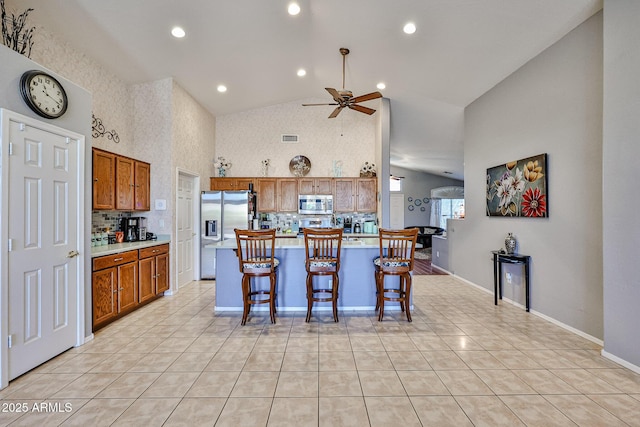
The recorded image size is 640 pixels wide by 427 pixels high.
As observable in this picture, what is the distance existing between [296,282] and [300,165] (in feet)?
11.8

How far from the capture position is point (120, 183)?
4164 mm

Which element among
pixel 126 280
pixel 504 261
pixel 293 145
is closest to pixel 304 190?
pixel 293 145

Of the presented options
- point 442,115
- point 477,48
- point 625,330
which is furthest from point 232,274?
point 442,115

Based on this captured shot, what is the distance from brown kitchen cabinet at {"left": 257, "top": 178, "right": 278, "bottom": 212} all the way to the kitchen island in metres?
2.86

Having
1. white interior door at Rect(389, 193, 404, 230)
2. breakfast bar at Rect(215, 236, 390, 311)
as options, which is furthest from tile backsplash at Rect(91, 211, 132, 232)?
white interior door at Rect(389, 193, 404, 230)

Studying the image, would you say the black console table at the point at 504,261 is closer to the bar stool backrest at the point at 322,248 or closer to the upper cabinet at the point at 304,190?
the bar stool backrest at the point at 322,248

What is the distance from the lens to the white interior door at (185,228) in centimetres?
531

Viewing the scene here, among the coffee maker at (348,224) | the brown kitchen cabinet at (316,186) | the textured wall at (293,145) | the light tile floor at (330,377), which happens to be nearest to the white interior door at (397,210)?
the textured wall at (293,145)

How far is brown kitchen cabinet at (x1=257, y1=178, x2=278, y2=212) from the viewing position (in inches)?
266

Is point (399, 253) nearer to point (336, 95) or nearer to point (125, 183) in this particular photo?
point (336, 95)

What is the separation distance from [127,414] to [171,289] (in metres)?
3.14

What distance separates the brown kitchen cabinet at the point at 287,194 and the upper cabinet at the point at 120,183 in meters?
2.68

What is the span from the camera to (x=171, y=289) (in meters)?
4.86

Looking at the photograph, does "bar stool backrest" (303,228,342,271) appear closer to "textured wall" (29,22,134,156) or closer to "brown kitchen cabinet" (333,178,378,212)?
"textured wall" (29,22,134,156)
